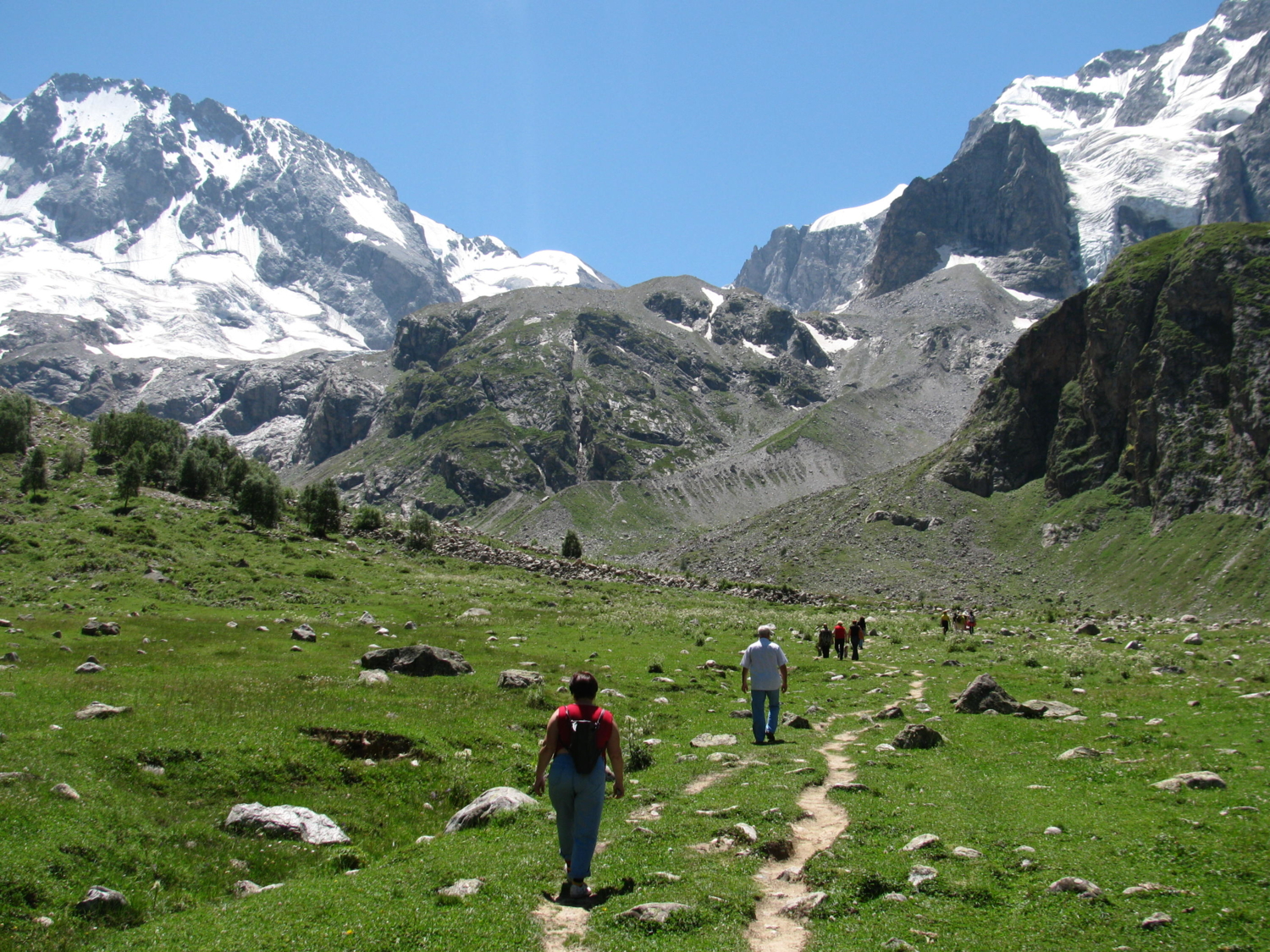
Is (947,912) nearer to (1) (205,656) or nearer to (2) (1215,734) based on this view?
(2) (1215,734)

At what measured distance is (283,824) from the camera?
578 inches

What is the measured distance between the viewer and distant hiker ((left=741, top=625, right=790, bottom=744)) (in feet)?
71.8

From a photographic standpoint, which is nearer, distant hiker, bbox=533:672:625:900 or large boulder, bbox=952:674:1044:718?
distant hiker, bbox=533:672:625:900

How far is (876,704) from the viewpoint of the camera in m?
29.0

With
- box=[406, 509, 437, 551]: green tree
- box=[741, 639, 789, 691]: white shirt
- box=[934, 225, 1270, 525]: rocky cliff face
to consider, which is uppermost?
box=[934, 225, 1270, 525]: rocky cliff face

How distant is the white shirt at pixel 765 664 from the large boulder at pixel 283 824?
38.3 feet

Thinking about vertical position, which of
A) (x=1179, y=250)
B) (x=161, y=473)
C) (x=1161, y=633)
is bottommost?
(x=1161, y=633)

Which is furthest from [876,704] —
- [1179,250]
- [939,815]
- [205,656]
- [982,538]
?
[1179,250]

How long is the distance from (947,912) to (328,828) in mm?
11526

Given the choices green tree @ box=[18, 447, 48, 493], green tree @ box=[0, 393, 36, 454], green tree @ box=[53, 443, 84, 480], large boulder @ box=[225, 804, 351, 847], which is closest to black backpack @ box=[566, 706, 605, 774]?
large boulder @ box=[225, 804, 351, 847]

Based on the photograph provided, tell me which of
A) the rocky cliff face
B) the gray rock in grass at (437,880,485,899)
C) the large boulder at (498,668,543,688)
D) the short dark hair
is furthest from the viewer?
the rocky cliff face

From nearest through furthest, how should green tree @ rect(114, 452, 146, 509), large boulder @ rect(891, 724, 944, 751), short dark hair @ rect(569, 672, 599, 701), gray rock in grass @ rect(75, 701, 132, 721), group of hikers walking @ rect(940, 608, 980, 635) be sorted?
short dark hair @ rect(569, 672, 599, 701), gray rock in grass @ rect(75, 701, 132, 721), large boulder @ rect(891, 724, 944, 751), group of hikers walking @ rect(940, 608, 980, 635), green tree @ rect(114, 452, 146, 509)

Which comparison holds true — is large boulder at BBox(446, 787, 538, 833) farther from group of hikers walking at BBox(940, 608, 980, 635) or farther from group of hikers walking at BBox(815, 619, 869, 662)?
group of hikers walking at BBox(940, 608, 980, 635)

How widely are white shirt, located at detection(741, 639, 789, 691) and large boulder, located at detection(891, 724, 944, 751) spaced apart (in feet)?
12.4
